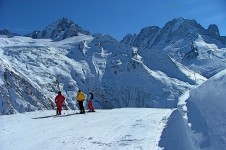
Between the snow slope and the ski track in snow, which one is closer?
the snow slope

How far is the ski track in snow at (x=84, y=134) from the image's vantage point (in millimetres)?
17395

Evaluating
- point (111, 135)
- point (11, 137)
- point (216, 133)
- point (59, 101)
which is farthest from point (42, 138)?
point (59, 101)

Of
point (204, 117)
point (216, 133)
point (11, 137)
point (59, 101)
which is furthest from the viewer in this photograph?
point (59, 101)

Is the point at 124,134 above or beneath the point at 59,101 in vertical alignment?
beneath

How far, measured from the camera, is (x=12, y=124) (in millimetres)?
25875

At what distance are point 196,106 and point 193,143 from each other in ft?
14.8

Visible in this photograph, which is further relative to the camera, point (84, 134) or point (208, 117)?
point (84, 134)

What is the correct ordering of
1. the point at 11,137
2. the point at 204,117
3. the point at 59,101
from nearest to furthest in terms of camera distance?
the point at 204,117
the point at 11,137
the point at 59,101

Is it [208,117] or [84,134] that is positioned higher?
[208,117]

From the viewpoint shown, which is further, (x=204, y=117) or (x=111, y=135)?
(x=111, y=135)

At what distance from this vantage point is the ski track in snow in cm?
1740

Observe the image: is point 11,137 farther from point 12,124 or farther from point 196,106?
point 196,106

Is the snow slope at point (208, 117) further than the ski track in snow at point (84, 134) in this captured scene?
No

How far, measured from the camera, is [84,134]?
20.1 m
